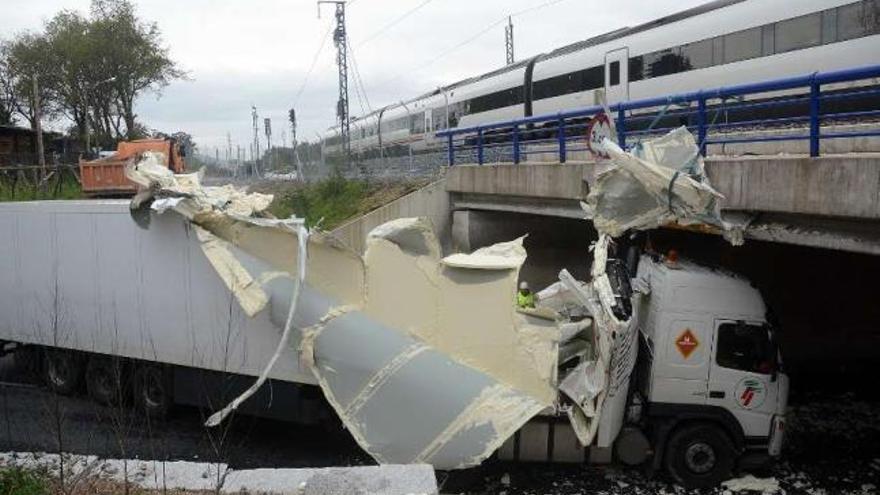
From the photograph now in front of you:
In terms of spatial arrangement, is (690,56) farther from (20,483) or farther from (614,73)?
(20,483)

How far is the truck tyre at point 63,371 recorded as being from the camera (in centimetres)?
1088

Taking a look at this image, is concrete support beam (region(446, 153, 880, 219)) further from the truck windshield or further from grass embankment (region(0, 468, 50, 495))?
grass embankment (region(0, 468, 50, 495))

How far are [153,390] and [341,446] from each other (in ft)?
9.12

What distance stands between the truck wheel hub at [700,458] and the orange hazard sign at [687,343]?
1075 millimetres

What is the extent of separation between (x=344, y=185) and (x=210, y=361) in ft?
37.2

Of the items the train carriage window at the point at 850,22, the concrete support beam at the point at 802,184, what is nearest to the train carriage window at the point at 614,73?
the train carriage window at the point at 850,22

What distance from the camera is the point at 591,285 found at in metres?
8.27

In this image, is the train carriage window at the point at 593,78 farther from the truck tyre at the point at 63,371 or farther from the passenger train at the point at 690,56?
the truck tyre at the point at 63,371

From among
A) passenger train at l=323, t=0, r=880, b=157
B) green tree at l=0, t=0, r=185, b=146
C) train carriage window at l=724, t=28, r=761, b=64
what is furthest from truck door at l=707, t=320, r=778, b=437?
green tree at l=0, t=0, r=185, b=146

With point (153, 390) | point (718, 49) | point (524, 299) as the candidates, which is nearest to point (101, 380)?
point (153, 390)

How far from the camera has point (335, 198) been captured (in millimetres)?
19609

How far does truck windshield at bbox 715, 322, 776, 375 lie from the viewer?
780cm

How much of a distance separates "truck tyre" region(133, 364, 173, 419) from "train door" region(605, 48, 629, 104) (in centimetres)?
1171

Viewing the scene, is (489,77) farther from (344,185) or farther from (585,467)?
(585,467)
